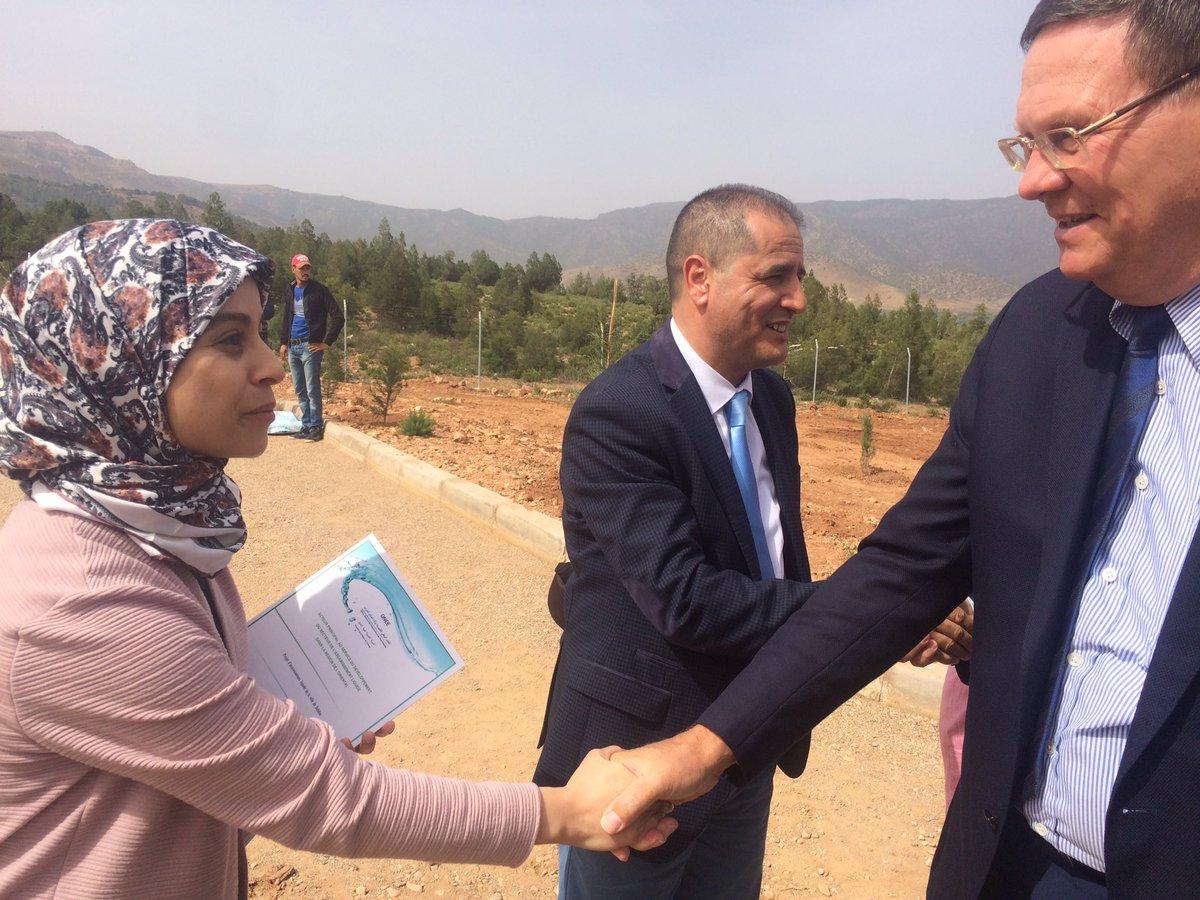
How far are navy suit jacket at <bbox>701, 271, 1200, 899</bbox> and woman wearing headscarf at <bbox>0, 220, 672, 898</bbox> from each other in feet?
2.31

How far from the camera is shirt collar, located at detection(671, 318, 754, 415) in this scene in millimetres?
2154

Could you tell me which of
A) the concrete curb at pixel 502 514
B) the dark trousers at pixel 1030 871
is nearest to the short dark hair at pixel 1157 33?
the dark trousers at pixel 1030 871

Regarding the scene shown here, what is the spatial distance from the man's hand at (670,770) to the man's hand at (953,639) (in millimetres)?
565

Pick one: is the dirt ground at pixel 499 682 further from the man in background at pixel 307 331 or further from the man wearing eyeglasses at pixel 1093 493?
the man wearing eyeglasses at pixel 1093 493

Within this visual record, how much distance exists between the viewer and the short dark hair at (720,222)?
2.27 metres

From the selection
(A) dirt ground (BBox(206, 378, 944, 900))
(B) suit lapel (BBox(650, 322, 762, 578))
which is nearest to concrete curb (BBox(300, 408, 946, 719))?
(A) dirt ground (BBox(206, 378, 944, 900))

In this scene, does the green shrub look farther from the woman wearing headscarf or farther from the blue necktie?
the woman wearing headscarf

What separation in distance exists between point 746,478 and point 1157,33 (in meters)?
1.22

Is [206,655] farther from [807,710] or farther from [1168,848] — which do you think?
[1168,848]

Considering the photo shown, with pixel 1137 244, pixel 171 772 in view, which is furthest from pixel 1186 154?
pixel 171 772

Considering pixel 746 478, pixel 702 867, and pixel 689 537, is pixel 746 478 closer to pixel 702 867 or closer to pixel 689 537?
pixel 689 537

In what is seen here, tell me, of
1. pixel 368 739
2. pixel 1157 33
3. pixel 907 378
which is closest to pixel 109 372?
pixel 368 739

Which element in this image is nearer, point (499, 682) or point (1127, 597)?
point (1127, 597)

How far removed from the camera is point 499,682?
4.60 meters
